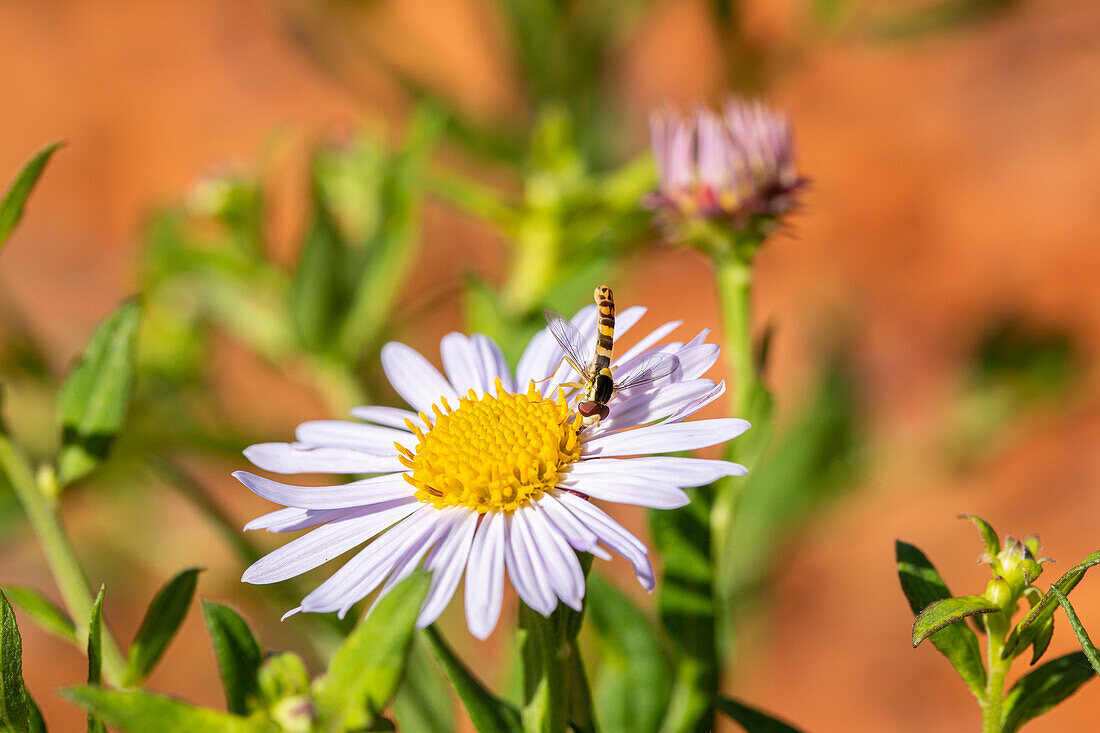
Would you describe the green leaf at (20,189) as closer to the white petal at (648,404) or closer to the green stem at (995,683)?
the white petal at (648,404)

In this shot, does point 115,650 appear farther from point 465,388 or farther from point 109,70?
point 109,70

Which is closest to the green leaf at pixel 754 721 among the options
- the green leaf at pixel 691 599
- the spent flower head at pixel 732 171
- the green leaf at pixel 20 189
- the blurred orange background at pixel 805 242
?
the green leaf at pixel 691 599

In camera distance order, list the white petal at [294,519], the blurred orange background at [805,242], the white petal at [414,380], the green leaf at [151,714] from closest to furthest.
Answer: the green leaf at [151,714] → the white petal at [294,519] → the white petal at [414,380] → the blurred orange background at [805,242]

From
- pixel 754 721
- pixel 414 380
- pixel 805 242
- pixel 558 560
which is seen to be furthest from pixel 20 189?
pixel 805 242

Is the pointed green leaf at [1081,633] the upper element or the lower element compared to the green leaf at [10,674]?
upper

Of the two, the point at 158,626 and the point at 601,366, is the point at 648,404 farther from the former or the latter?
the point at 158,626
